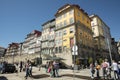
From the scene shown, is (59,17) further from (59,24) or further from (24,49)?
(24,49)

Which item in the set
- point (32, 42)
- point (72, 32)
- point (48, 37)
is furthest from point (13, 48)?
point (72, 32)

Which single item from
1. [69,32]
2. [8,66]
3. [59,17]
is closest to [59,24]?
[59,17]

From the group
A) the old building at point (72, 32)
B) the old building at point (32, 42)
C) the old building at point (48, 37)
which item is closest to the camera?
the old building at point (72, 32)

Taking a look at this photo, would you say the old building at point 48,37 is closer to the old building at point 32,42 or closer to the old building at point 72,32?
the old building at point 72,32

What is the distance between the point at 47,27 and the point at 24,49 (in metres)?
35.0

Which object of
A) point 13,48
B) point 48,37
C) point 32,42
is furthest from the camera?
point 13,48

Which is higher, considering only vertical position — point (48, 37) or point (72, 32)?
point (48, 37)

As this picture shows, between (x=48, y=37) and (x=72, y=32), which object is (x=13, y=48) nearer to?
(x=48, y=37)

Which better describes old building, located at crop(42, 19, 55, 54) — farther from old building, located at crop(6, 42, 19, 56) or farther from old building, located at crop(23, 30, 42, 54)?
old building, located at crop(6, 42, 19, 56)

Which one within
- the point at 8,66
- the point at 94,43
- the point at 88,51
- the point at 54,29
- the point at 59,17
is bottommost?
the point at 8,66

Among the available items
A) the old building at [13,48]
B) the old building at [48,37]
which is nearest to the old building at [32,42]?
the old building at [13,48]

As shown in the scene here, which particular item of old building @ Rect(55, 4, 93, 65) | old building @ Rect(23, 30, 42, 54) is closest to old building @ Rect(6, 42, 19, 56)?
old building @ Rect(23, 30, 42, 54)

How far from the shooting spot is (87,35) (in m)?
48.9

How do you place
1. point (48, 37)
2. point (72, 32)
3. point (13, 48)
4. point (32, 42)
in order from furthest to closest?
point (13, 48)
point (32, 42)
point (48, 37)
point (72, 32)
